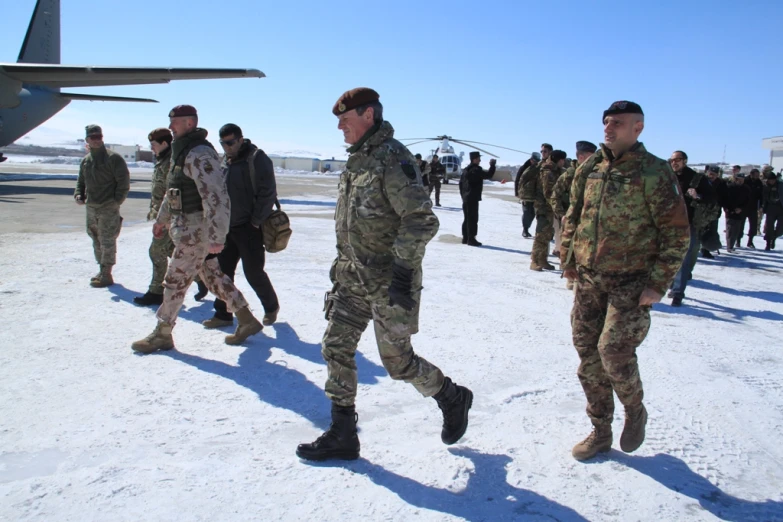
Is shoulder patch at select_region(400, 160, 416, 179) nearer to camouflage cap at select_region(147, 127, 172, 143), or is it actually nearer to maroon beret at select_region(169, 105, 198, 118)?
maroon beret at select_region(169, 105, 198, 118)

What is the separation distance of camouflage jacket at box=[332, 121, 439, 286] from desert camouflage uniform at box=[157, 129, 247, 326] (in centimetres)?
163

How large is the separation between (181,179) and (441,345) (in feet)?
8.43

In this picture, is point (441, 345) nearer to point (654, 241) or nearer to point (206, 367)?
point (206, 367)

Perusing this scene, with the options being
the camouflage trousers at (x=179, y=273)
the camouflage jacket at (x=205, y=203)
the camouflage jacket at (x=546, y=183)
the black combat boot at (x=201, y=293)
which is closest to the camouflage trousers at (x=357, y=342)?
the camouflage jacket at (x=205, y=203)

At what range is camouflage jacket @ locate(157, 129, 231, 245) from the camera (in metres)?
4.28

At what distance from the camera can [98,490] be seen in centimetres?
260

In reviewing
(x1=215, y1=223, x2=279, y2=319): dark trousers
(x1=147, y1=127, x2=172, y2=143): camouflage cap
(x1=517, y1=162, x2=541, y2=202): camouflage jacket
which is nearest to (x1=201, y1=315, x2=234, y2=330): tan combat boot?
(x1=215, y1=223, x2=279, y2=319): dark trousers

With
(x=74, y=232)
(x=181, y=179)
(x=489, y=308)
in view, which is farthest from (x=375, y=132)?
(x=74, y=232)

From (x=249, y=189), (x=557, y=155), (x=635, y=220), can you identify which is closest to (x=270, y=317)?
(x=249, y=189)

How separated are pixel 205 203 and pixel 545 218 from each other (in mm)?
6157

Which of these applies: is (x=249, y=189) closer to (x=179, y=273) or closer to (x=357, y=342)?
(x=179, y=273)

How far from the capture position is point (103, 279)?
650 centimetres

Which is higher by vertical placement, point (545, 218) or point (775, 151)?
point (775, 151)

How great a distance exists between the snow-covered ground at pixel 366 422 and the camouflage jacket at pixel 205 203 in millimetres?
995
